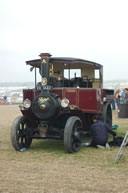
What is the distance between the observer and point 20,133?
7.84 m

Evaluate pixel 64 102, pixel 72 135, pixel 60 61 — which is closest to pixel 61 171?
pixel 72 135

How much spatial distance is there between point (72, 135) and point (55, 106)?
31.8 inches

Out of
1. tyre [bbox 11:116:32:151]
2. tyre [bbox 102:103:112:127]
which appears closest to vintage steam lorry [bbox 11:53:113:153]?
tyre [bbox 11:116:32:151]

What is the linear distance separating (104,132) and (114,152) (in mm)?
753

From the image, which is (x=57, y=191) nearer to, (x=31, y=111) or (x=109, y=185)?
(x=109, y=185)

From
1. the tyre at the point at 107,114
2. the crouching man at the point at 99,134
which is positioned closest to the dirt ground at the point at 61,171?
the crouching man at the point at 99,134

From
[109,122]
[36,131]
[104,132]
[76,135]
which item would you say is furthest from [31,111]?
[109,122]

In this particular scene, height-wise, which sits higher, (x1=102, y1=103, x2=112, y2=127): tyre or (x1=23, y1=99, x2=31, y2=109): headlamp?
(x1=23, y1=99, x2=31, y2=109): headlamp

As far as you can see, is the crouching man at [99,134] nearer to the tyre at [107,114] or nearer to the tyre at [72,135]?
the tyre at [72,135]

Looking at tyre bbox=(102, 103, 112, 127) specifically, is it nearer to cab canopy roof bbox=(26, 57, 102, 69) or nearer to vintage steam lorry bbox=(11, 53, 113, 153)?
vintage steam lorry bbox=(11, 53, 113, 153)

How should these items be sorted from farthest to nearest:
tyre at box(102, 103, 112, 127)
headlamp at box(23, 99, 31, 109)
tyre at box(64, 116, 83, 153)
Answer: tyre at box(102, 103, 112, 127), headlamp at box(23, 99, 31, 109), tyre at box(64, 116, 83, 153)

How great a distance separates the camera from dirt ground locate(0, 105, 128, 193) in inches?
186

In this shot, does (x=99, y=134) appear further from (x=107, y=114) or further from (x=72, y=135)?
(x=107, y=114)

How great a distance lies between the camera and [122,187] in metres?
4.71
